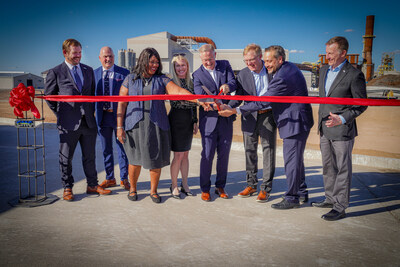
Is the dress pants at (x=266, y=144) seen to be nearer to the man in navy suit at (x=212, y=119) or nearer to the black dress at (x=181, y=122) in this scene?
the man in navy suit at (x=212, y=119)

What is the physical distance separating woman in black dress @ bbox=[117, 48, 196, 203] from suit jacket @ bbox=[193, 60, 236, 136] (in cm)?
31

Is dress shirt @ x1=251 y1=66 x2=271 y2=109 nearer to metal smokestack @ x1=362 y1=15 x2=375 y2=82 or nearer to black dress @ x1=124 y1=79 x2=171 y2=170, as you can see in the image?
black dress @ x1=124 y1=79 x2=171 y2=170

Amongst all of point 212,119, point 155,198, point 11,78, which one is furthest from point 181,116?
point 11,78

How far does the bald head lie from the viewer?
15.3 feet

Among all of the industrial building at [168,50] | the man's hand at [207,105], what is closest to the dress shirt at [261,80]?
the man's hand at [207,105]

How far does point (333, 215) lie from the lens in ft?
11.5

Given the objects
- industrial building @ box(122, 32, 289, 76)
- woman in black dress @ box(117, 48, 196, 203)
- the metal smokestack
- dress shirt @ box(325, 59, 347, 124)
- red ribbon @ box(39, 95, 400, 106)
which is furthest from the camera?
the metal smokestack

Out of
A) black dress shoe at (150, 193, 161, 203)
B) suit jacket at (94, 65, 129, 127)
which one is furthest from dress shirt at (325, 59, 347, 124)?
suit jacket at (94, 65, 129, 127)

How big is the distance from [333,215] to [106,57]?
3920 mm

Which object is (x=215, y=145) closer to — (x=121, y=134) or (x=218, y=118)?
(x=218, y=118)

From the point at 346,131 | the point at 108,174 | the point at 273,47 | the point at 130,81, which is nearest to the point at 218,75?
the point at 273,47

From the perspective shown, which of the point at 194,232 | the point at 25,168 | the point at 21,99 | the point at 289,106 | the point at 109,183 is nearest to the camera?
the point at 194,232

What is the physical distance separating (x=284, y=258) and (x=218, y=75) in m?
2.51

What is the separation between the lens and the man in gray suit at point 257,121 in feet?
13.5
